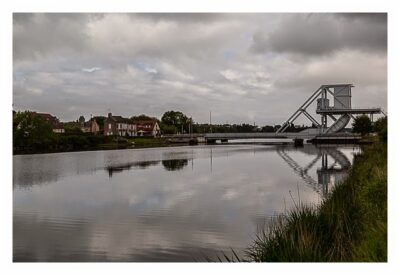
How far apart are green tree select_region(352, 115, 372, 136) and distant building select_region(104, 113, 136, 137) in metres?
35.4

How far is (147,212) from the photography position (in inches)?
403

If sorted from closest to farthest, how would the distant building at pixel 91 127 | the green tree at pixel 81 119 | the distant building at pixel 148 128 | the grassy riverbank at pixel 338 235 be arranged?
1. the grassy riverbank at pixel 338 235
2. the distant building at pixel 91 127
3. the distant building at pixel 148 128
4. the green tree at pixel 81 119

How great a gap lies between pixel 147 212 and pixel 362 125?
42.2 metres

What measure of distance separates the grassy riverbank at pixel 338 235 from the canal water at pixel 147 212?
1452 mm

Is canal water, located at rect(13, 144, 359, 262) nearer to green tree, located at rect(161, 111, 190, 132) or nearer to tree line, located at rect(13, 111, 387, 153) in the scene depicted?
tree line, located at rect(13, 111, 387, 153)

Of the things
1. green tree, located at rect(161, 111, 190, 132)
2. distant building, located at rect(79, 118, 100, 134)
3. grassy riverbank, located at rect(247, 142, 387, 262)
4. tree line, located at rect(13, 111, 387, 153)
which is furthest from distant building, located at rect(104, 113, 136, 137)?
grassy riverbank, located at rect(247, 142, 387, 262)

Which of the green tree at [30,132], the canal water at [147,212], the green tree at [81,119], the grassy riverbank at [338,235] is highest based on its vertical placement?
the green tree at [81,119]

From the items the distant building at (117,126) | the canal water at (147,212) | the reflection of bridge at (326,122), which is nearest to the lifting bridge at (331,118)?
the reflection of bridge at (326,122)

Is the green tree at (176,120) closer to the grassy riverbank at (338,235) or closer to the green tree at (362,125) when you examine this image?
the green tree at (362,125)

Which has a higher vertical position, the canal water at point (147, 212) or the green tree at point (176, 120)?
the green tree at point (176, 120)

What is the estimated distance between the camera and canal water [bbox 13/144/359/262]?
23.2 feet

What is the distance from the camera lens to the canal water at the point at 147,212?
23.2ft

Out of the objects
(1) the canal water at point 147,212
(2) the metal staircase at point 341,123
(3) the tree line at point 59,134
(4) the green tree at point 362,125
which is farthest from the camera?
(2) the metal staircase at point 341,123
